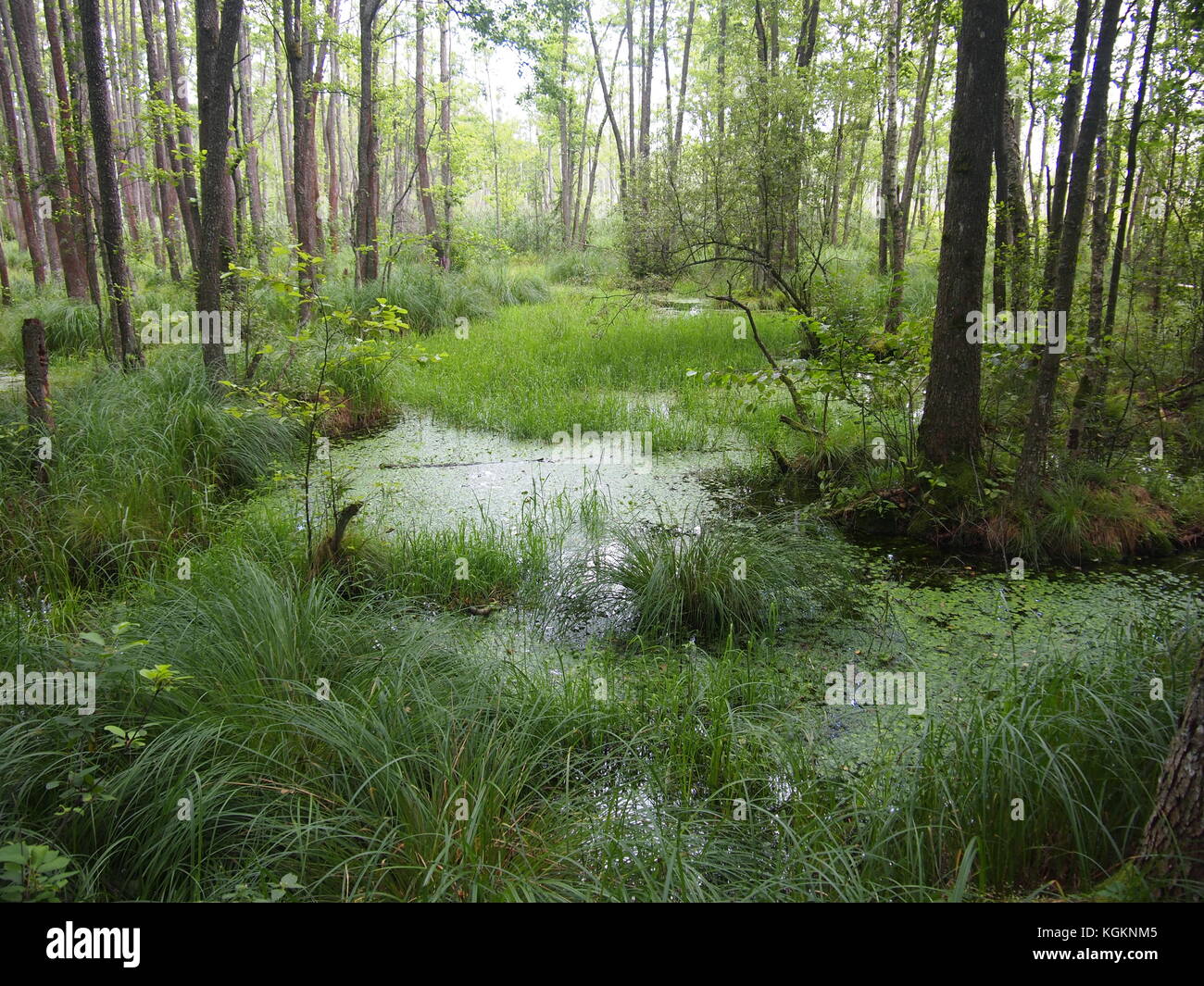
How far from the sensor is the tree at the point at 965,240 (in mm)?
4289

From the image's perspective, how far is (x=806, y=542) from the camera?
13.9ft

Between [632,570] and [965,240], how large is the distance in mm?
2989

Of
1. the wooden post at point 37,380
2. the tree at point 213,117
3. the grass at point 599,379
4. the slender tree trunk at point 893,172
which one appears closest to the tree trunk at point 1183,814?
the grass at point 599,379

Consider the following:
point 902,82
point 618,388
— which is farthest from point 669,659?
point 902,82

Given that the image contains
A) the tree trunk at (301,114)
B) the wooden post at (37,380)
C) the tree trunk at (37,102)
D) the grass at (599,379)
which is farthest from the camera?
the tree trunk at (37,102)

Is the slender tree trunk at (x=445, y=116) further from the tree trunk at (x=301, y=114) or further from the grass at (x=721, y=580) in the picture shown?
the grass at (x=721, y=580)

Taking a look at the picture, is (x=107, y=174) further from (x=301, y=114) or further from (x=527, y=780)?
(x=527, y=780)

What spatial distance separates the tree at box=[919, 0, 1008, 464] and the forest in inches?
1.0

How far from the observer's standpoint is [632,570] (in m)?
4.04

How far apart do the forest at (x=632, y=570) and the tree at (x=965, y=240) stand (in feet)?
0.08

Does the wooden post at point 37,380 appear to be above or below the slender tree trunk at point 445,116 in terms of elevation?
below

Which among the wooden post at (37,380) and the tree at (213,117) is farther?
the tree at (213,117)

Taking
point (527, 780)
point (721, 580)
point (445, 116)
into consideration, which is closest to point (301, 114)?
point (721, 580)
